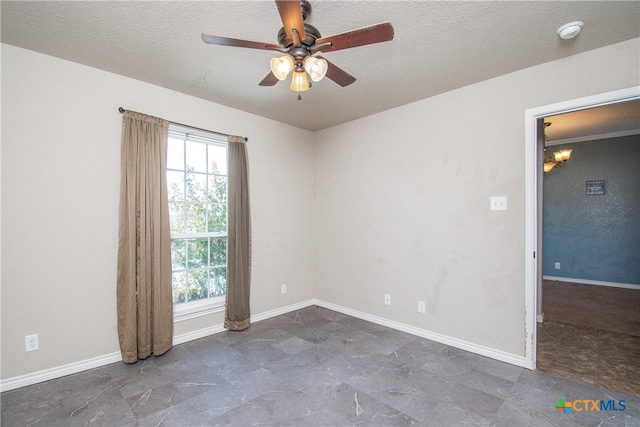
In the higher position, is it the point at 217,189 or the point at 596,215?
the point at 217,189

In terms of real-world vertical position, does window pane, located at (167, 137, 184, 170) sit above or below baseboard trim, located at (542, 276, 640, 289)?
above

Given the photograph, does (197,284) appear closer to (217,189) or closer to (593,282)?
(217,189)

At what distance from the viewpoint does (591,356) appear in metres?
2.69

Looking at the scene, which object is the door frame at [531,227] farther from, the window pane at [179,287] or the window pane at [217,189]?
the window pane at [179,287]

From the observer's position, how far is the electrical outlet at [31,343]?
89.5 inches

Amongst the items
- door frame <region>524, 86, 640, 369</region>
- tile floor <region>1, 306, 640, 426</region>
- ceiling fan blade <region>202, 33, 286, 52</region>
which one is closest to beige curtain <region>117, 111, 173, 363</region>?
tile floor <region>1, 306, 640, 426</region>

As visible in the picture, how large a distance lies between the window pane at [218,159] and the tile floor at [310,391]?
187cm

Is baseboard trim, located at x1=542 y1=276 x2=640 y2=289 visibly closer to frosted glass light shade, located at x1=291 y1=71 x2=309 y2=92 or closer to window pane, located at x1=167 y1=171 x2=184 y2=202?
frosted glass light shade, located at x1=291 y1=71 x2=309 y2=92

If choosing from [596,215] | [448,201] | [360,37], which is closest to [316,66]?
[360,37]

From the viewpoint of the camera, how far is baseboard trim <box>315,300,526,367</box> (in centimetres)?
262

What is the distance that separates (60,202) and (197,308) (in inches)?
60.9

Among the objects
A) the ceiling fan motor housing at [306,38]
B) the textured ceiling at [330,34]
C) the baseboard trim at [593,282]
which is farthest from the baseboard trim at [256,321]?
the baseboard trim at [593,282]

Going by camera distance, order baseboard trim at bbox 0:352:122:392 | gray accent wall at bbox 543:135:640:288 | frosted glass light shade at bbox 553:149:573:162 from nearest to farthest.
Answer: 1. baseboard trim at bbox 0:352:122:392
2. frosted glass light shade at bbox 553:149:573:162
3. gray accent wall at bbox 543:135:640:288

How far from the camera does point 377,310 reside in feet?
11.9
